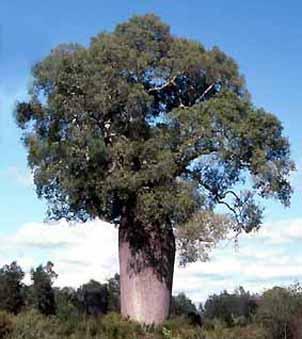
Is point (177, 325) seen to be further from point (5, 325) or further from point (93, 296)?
point (93, 296)

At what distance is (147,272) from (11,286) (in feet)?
66.1

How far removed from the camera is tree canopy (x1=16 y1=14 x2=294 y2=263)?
24.3 m

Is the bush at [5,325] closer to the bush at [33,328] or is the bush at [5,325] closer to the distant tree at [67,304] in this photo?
the bush at [33,328]

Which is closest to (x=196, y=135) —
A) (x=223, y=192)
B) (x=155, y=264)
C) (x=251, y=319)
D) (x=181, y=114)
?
(x=181, y=114)

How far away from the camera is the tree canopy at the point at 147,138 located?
24344 mm

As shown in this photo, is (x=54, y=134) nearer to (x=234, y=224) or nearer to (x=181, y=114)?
(x=181, y=114)

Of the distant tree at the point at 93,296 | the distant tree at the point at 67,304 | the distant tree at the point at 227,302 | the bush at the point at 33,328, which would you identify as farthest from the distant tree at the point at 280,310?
the distant tree at the point at 93,296

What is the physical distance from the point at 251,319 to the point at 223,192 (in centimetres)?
434

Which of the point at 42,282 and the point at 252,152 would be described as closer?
the point at 252,152

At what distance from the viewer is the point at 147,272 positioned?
83.4 ft

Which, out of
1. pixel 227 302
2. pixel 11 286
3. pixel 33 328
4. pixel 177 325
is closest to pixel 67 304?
pixel 227 302

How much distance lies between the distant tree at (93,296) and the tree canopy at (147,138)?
40.8 ft

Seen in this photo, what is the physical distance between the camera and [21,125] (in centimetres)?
2673

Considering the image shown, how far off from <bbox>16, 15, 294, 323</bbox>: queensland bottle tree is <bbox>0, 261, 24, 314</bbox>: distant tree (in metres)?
14.1
